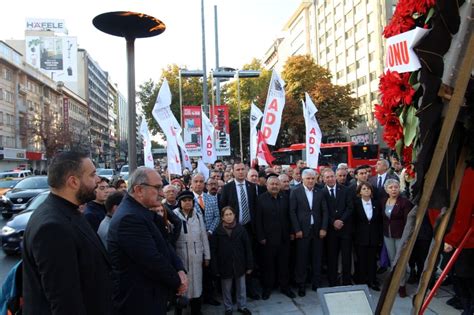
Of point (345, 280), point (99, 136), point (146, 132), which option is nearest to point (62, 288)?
point (345, 280)

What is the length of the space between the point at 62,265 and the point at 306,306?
4347 mm

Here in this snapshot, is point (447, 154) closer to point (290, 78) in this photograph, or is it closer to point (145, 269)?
point (145, 269)

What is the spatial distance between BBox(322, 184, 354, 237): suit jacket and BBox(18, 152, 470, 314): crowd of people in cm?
2

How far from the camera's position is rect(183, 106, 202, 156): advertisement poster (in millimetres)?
14523

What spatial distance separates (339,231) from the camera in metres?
6.66

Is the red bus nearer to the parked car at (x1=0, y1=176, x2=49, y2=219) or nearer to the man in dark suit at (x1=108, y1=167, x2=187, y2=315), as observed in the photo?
the parked car at (x1=0, y1=176, x2=49, y2=219)

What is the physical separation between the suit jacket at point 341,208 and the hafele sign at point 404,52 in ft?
17.2

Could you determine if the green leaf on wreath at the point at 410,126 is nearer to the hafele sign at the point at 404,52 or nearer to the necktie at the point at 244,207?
the hafele sign at the point at 404,52

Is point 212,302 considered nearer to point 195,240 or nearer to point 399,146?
point 195,240

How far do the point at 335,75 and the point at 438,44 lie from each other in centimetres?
6473

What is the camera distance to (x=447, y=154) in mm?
1542

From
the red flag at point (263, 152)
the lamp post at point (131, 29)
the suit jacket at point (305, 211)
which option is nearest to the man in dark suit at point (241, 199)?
the suit jacket at point (305, 211)

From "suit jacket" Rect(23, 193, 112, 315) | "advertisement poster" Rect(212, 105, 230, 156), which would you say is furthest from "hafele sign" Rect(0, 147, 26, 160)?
"suit jacket" Rect(23, 193, 112, 315)

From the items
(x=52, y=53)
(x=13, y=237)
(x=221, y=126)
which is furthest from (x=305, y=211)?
(x=52, y=53)
